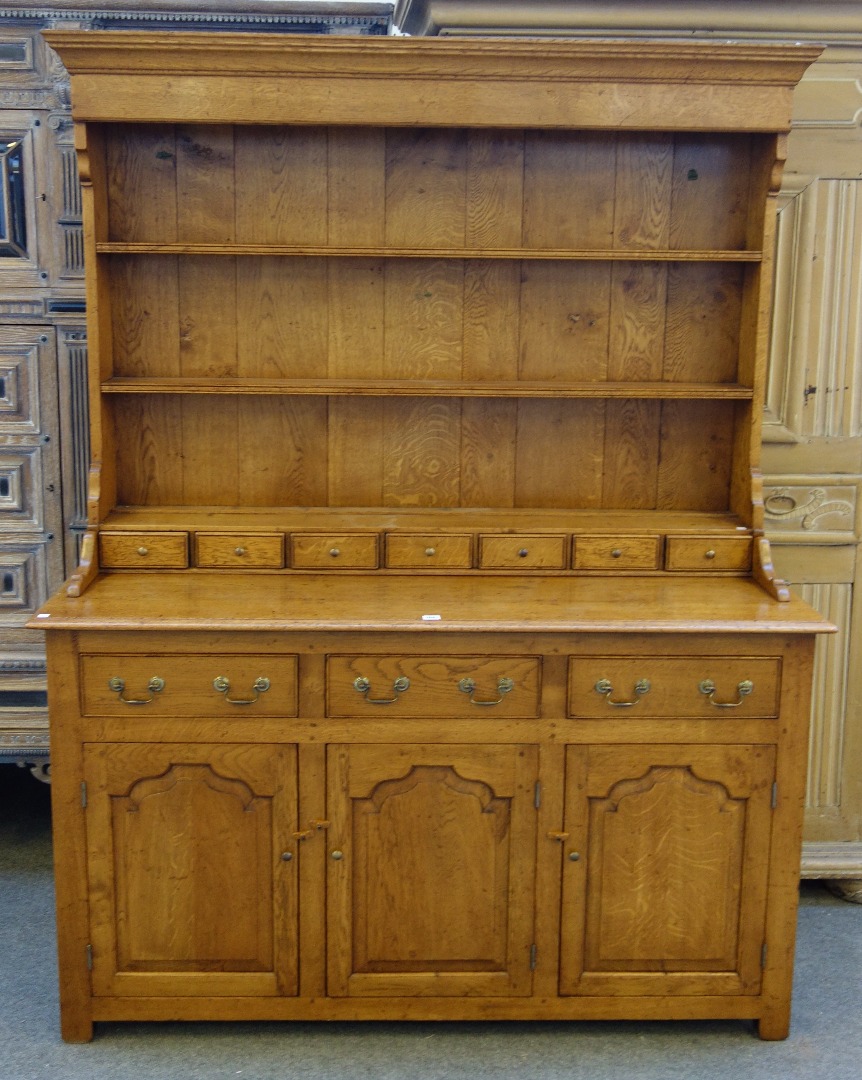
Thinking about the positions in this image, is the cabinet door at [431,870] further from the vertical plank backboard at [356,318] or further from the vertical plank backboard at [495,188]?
the vertical plank backboard at [495,188]

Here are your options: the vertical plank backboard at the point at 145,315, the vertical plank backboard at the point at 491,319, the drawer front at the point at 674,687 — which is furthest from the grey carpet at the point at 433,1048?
the vertical plank backboard at the point at 491,319

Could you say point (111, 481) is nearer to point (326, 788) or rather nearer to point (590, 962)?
point (326, 788)

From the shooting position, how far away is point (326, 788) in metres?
2.65

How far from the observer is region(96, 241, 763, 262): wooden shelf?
286 cm

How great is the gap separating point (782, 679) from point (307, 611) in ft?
3.51

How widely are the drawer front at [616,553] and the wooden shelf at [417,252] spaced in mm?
697

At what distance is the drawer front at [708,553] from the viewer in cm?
298

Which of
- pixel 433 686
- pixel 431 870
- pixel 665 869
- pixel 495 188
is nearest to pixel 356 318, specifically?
pixel 495 188

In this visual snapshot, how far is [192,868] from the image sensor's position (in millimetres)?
2662

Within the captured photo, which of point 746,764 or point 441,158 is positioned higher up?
point 441,158

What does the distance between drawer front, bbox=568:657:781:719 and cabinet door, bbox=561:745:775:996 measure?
0.09 m

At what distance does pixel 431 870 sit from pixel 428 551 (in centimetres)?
78

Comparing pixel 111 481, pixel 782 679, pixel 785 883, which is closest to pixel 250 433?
pixel 111 481

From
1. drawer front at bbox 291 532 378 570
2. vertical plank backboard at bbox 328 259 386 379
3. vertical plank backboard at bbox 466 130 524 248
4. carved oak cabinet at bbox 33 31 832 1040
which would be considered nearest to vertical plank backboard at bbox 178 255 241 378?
carved oak cabinet at bbox 33 31 832 1040
